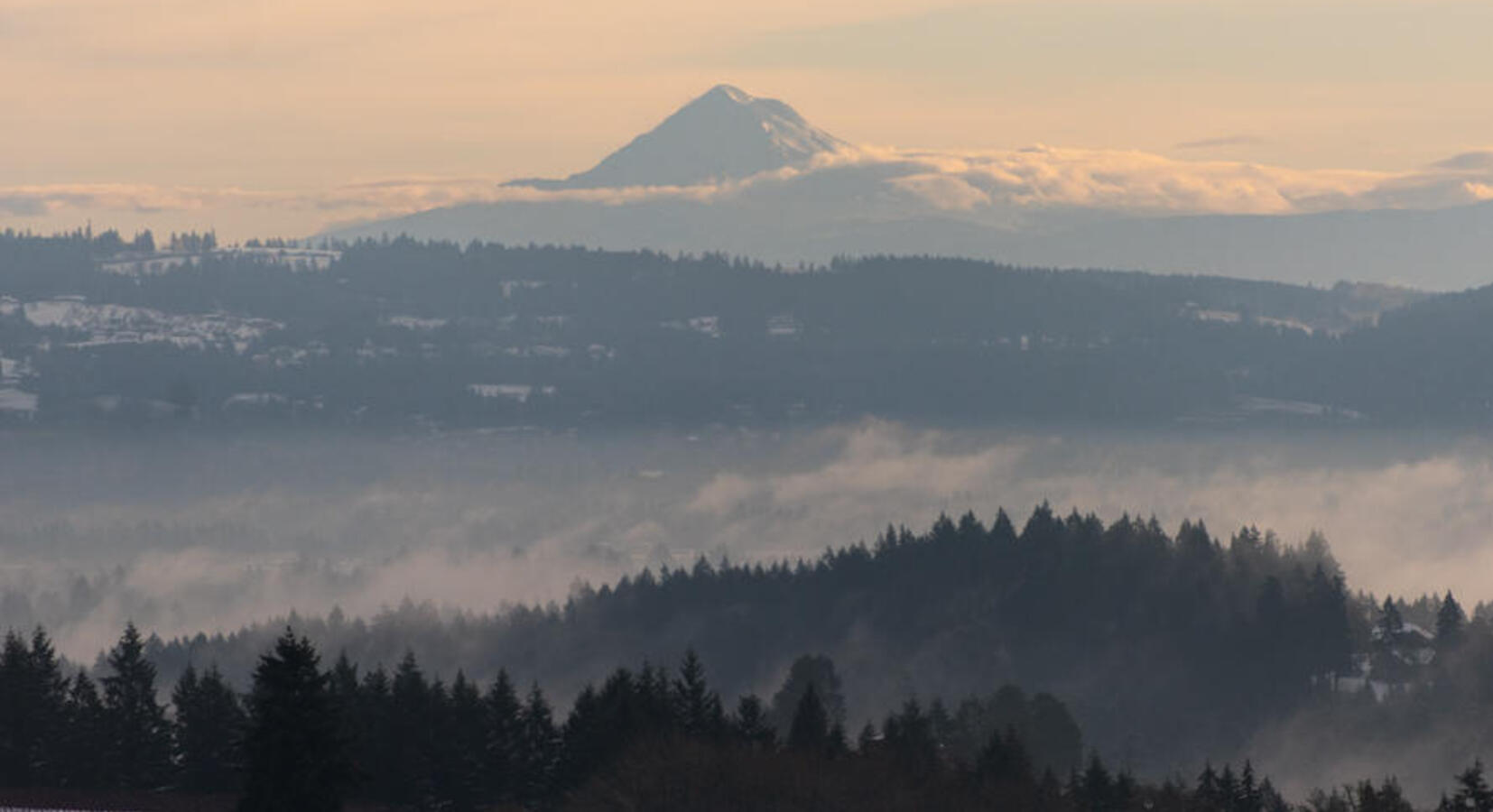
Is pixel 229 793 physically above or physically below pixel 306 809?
below

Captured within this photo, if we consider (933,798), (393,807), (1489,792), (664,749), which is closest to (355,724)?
(393,807)

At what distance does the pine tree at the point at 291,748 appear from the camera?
12544 cm

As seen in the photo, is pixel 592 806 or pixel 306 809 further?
pixel 592 806

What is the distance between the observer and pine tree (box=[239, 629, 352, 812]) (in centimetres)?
12544

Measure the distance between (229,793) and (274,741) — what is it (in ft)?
248

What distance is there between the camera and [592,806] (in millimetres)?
187750

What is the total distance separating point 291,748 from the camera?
125562 millimetres

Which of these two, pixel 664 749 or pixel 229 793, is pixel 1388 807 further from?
pixel 229 793

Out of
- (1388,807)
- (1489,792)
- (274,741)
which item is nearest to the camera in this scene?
(274,741)

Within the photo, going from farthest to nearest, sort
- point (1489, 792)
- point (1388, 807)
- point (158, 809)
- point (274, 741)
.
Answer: point (158, 809), point (1388, 807), point (1489, 792), point (274, 741)

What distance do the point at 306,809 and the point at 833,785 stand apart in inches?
2927

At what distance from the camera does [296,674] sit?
12581 cm

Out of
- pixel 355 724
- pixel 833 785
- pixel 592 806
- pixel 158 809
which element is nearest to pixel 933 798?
pixel 833 785

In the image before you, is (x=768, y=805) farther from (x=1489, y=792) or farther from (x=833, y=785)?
(x=1489, y=792)
